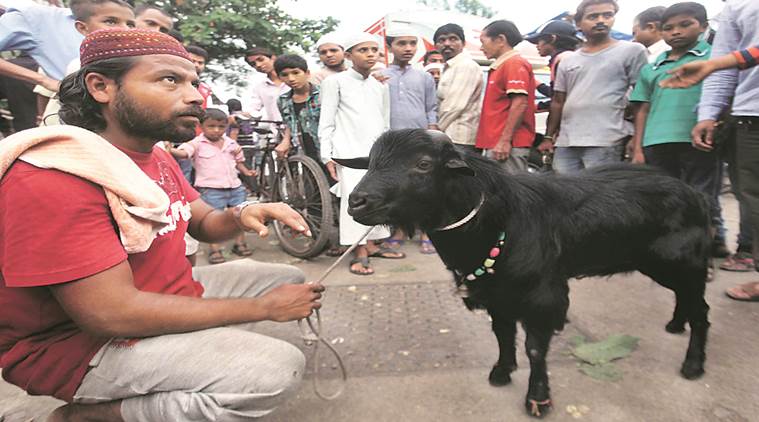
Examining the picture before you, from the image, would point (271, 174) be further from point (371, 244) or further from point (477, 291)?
point (477, 291)

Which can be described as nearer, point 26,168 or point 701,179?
point 26,168

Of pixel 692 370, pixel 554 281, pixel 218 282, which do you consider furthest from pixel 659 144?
pixel 218 282

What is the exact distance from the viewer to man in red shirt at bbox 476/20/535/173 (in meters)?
4.20

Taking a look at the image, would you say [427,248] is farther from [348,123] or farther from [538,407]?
[538,407]

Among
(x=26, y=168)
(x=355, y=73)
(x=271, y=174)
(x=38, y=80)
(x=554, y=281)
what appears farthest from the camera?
(x=271, y=174)

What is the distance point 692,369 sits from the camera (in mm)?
2361

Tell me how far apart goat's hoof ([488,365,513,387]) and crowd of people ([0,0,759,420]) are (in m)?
0.96

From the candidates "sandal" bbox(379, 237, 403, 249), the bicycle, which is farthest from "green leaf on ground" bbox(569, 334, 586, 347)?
the bicycle

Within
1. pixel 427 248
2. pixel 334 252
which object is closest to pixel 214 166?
pixel 334 252

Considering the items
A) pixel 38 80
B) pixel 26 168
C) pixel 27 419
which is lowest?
pixel 27 419

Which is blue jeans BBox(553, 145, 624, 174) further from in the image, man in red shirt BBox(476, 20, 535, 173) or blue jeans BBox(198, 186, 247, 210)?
blue jeans BBox(198, 186, 247, 210)

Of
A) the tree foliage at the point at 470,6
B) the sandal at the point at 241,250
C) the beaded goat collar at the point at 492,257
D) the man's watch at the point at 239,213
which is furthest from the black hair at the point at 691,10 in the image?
the tree foliage at the point at 470,6

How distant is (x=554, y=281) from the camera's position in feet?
7.13

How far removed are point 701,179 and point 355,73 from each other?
11.1 feet
